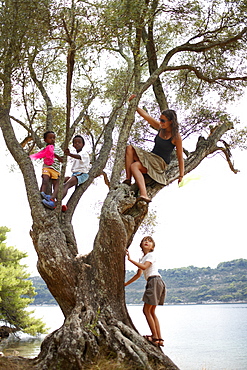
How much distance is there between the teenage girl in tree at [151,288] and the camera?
22.8 ft

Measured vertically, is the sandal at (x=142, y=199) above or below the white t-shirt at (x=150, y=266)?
above

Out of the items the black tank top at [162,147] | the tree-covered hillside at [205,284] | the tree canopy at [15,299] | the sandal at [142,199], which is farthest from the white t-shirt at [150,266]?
the tree-covered hillside at [205,284]

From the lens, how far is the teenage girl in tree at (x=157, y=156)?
299 inches

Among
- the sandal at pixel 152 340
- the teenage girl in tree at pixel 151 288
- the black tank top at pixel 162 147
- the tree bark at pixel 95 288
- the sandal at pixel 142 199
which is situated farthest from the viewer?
the black tank top at pixel 162 147

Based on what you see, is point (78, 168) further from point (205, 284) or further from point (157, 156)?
point (205, 284)

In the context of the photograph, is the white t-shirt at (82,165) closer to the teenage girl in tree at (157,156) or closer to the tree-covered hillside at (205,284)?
the teenage girl in tree at (157,156)

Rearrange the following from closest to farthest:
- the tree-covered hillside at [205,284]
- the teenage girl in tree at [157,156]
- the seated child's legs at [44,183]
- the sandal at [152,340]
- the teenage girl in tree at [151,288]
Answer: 1. the sandal at [152,340]
2. the teenage girl in tree at [151,288]
3. the teenage girl in tree at [157,156]
4. the seated child's legs at [44,183]
5. the tree-covered hillside at [205,284]

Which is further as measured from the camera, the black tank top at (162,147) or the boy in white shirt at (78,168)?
the boy in white shirt at (78,168)

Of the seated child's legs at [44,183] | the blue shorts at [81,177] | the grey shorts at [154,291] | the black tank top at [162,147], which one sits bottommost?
the grey shorts at [154,291]

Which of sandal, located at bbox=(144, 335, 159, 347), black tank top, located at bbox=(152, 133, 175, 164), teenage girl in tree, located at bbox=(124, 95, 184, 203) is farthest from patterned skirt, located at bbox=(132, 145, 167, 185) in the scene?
sandal, located at bbox=(144, 335, 159, 347)

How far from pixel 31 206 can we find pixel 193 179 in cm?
311

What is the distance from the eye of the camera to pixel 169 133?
7816 millimetres

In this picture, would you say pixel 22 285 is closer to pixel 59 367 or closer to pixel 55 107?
pixel 55 107

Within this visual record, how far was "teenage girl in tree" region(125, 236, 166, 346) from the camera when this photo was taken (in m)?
6.94
